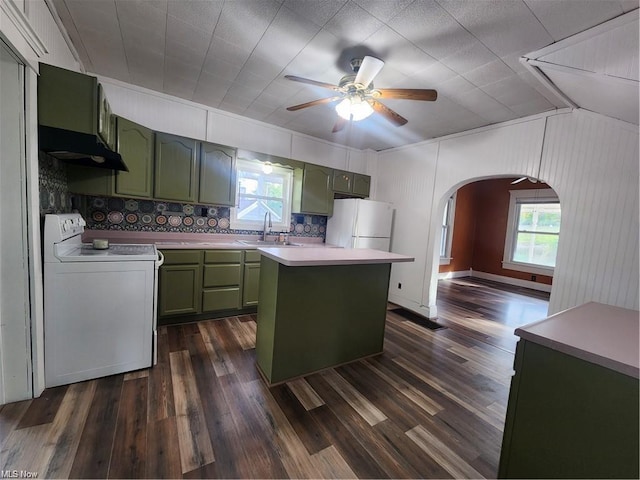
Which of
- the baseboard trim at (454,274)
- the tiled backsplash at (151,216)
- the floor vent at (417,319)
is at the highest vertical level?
the tiled backsplash at (151,216)

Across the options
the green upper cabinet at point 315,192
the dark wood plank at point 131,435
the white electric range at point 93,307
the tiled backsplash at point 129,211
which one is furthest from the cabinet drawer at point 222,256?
the dark wood plank at point 131,435

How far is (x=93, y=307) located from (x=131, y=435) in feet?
3.08

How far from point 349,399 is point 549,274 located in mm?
6081

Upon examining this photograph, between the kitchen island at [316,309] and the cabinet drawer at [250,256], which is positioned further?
the cabinet drawer at [250,256]

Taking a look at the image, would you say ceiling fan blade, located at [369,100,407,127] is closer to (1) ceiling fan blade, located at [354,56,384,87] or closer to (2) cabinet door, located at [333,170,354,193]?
(1) ceiling fan blade, located at [354,56,384,87]

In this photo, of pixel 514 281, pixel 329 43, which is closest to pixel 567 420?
pixel 329 43

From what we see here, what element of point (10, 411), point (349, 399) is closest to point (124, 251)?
point (10, 411)

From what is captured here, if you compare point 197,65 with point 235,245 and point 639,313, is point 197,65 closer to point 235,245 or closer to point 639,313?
point 235,245

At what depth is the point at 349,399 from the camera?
6.30 ft

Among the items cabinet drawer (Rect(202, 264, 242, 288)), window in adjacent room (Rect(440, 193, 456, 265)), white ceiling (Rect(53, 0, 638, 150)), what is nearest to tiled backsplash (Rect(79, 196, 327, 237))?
cabinet drawer (Rect(202, 264, 242, 288))

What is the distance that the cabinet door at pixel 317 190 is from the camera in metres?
3.96

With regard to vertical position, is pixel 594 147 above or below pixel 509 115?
below

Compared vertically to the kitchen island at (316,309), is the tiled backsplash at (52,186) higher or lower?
higher

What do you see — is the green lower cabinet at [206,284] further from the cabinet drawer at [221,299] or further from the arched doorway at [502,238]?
the arched doorway at [502,238]
